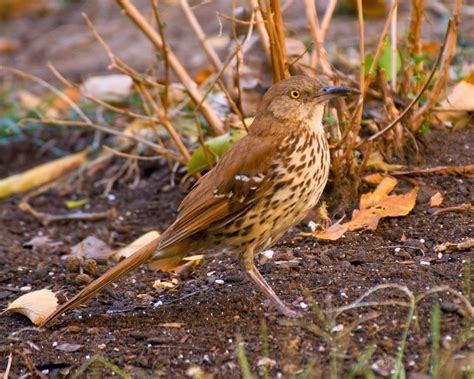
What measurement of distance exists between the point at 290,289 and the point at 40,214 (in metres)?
2.48

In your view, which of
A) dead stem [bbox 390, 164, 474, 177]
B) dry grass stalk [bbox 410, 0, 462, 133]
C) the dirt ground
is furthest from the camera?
dead stem [bbox 390, 164, 474, 177]

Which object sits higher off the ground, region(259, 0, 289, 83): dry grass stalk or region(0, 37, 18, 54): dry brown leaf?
region(259, 0, 289, 83): dry grass stalk

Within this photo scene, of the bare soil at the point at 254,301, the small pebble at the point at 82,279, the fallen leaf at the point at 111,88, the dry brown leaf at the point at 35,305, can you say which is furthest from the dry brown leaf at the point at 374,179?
the fallen leaf at the point at 111,88

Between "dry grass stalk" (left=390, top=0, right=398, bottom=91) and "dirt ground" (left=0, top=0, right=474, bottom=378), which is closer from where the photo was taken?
"dirt ground" (left=0, top=0, right=474, bottom=378)

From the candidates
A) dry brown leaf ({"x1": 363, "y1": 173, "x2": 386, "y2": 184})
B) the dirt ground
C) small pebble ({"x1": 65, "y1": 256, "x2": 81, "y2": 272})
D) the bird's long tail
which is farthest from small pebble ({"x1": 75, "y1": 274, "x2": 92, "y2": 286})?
dry brown leaf ({"x1": 363, "y1": 173, "x2": 386, "y2": 184})

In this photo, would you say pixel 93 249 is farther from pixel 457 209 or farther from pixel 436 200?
pixel 457 209

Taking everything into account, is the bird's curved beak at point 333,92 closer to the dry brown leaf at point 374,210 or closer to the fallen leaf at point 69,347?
the dry brown leaf at point 374,210

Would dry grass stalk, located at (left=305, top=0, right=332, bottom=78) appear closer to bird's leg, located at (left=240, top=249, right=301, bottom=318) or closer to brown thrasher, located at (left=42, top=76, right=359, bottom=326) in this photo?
brown thrasher, located at (left=42, top=76, right=359, bottom=326)

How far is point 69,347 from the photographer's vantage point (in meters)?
3.77

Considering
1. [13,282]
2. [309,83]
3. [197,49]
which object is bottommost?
[197,49]

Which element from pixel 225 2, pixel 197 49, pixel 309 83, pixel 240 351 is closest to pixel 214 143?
pixel 309 83

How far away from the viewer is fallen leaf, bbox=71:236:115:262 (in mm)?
5021

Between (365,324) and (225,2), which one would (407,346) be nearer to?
(365,324)

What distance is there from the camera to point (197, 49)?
29.6 feet
